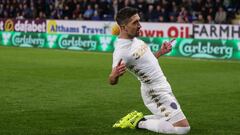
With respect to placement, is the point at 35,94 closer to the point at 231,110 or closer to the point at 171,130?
the point at 231,110

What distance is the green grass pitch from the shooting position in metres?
10.1

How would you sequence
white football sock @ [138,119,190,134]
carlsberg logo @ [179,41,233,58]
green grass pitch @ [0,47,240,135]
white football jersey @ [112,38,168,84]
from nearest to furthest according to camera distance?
white football jersey @ [112,38,168,84] < white football sock @ [138,119,190,134] < green grass pitch @ [0,47,240,135] < carlsberg logo @ [179,41,233,58]

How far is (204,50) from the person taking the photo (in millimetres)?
28000

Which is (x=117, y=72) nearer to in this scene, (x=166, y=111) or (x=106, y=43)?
(x=166, y=111)

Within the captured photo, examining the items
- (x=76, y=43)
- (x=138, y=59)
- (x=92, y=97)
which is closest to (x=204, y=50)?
(x=76, y=43)

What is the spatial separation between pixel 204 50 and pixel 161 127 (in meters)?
19.0

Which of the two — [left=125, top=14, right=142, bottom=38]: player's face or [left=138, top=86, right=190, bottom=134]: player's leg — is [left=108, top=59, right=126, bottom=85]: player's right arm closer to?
[left=125, top=14, right=142, bottom=38]: player's face

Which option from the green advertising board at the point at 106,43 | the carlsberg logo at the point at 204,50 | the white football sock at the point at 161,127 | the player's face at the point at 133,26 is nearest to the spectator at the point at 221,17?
the green advertising board at the point at 106,43

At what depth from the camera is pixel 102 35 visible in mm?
32094

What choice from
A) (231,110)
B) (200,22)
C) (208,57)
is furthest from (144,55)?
(200,22)

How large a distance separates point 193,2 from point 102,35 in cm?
537

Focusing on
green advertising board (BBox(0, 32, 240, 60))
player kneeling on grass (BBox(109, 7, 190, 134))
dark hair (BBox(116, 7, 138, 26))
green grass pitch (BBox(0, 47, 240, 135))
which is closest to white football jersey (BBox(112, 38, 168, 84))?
player kneeling on grass (BBox(109, 7, 190, 134))

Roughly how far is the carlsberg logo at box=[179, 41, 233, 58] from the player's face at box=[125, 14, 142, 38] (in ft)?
61.4

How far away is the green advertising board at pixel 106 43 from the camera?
27.5 metres
